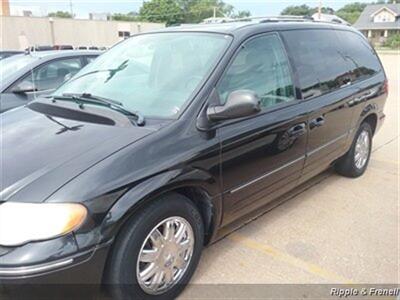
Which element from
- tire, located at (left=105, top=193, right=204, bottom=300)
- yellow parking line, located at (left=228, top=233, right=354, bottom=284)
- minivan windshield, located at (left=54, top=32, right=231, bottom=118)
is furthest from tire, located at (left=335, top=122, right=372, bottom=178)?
tire, located at (left=105, top=193, right=204, bottom=300)

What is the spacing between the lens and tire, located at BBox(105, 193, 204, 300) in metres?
2.31

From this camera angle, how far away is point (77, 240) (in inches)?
82.2

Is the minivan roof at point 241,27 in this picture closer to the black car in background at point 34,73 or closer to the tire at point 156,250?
the tire at point 156,250

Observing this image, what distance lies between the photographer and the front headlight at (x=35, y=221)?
6.64 ft

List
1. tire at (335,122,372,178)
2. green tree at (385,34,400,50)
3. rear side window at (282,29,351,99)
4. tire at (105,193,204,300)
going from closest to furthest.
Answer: tire at (105,193,204,300) < rear side window at (282,29,351,99) < tire at (335,122,372,178) < green tree at (385,34,400,50)

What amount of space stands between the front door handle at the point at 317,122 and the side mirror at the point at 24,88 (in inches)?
151

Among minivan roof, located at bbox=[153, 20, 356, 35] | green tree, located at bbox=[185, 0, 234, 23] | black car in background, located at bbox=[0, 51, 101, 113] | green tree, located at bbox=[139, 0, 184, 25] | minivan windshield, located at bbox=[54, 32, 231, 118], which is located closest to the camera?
minivan windshield, located at bbox=[54, 32, 231, 118]

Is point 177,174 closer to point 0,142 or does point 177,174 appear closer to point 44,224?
point 44,224

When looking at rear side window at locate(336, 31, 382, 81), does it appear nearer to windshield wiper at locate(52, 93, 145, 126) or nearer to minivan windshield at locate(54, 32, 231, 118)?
minivan windshield at locate(54, 32, 231, 118)

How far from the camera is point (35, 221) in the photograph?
80.2 inches

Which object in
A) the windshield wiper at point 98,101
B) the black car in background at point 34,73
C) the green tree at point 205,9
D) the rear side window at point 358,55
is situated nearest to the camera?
the windshield wiper at point 98,101

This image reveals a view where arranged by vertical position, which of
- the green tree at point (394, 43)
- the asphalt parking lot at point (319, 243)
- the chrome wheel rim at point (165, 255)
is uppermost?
the chrome wheel rim at point (165, 255)

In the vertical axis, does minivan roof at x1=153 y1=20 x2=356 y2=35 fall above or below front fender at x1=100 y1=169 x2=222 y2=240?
above

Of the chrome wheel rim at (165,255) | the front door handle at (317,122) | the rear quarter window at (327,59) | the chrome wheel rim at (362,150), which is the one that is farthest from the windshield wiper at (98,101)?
the chrome wheel rim at (362,150)
